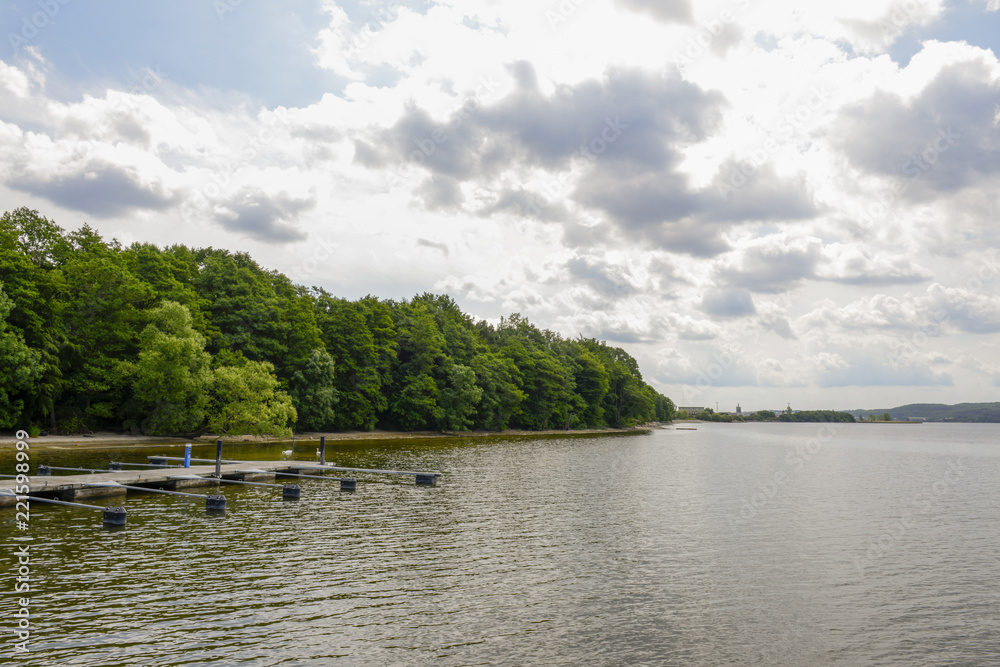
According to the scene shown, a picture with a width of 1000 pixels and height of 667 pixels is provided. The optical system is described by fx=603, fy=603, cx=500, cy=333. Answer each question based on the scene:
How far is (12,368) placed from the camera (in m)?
53.0

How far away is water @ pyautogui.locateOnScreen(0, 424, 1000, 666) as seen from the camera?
14.7 metres

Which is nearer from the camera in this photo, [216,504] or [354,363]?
[216,504]

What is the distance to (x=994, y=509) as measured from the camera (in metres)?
38.8

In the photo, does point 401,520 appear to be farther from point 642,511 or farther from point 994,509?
point 994,509

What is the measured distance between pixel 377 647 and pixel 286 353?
254 feet

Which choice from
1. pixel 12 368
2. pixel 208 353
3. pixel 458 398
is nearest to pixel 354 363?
pixel 458 398

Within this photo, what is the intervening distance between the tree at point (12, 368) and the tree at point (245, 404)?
50.8 feet

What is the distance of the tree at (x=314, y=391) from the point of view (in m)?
82.6

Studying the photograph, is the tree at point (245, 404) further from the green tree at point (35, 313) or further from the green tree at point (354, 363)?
the green tree at point (354, 363)

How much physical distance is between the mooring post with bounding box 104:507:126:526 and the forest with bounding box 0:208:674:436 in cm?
3740

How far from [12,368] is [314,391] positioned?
115ft

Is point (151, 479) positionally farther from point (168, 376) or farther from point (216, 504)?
point (168, 376)

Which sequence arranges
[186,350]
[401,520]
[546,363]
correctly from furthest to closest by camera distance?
1. [546,363]
2. [186,350]
3. [401,520]

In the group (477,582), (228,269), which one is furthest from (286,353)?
(477,582)
